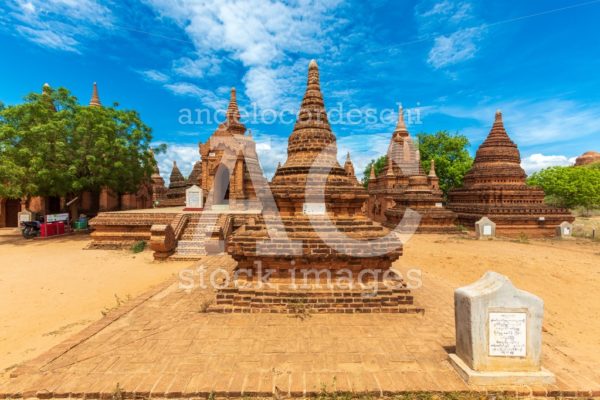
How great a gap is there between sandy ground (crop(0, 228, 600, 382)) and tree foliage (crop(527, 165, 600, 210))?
54.3ft

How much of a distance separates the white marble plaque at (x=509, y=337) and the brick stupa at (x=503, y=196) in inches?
724

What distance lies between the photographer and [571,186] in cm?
2844

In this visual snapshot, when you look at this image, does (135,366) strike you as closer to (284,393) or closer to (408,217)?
(284,393)

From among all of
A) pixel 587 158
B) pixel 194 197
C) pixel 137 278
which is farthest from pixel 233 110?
pixel 587 158

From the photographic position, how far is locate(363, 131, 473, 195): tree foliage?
3284cm

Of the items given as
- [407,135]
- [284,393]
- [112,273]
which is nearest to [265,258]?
[284,393]

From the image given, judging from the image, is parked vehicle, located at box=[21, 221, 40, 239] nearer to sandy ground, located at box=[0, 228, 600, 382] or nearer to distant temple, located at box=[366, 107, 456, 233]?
sandy ground, located at box=[0, 228, 600, 382]

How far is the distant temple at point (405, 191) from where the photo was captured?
2025 centimetres

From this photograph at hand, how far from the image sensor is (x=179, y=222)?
541 inches

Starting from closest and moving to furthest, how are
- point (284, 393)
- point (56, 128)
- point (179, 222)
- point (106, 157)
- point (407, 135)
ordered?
point (284, 393), point (179, 222), point (56, 128), point (106, 157), point (407, 135)

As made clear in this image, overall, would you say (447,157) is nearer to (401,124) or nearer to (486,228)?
(401,124)

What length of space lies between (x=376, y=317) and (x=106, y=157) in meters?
18.5

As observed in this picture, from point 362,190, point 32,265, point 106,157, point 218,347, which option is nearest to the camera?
point 218,347

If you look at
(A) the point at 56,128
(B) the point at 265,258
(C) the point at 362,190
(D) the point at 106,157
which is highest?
(A) the point at 56,128
